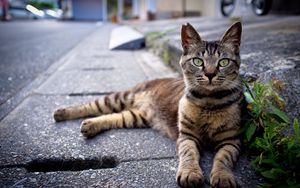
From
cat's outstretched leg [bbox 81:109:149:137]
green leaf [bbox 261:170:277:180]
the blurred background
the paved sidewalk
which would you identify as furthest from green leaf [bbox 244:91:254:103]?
the blurred background

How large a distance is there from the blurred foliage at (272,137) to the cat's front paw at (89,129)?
3.31ft

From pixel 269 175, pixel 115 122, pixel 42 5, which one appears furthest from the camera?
pixel 42 5

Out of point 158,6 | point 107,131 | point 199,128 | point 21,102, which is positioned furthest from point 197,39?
point 158,6

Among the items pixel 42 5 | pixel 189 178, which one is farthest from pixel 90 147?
pixel 42 5

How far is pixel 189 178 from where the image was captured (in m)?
1.66

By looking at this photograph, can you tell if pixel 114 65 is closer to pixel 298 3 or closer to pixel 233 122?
pixel 233 122

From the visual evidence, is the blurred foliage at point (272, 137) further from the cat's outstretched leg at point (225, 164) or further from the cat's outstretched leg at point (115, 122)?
the cat's outstretched leg at point (115, 122)

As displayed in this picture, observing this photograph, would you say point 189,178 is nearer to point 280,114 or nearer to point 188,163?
point 188,163

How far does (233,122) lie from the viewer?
2094mm

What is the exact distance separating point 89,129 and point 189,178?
3.04ft

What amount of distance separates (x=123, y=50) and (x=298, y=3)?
358 cm

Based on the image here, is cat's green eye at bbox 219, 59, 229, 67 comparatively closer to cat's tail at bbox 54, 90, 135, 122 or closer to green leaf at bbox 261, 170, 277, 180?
green leaf at bbox 261, 170, 277, 180

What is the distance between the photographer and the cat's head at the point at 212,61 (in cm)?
208

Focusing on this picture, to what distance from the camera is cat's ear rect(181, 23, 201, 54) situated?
7.45ft
